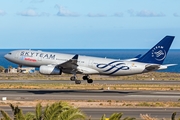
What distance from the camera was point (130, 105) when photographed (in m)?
38.3

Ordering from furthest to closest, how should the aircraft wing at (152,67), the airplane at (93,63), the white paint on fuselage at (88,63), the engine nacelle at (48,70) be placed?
1. the white paint on fuselage at (88,63)
2. the airplane at (93,63)
3. the engine nacelle at (48,70)
4. the aircraft wing at (152,67)

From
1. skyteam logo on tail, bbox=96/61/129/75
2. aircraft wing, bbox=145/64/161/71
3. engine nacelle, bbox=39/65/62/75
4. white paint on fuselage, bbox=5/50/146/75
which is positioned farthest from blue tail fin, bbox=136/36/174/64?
engine nacelle, bbox=39/65/62/75

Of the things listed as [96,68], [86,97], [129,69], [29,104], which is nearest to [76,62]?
[96,68]

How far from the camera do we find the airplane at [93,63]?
179 feet

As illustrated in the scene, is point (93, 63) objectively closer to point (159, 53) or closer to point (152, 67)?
point (152, 67)

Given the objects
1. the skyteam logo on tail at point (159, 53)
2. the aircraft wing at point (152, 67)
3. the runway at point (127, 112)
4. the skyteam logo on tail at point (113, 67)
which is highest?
the skyteam logo on tail at point (159, 53)

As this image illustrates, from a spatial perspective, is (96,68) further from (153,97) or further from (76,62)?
(153,97)

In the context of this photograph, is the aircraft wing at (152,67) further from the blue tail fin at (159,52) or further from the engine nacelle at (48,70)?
the engine nacelle at (48,70)

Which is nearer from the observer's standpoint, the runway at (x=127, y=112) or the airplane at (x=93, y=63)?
the runway at (x=127, y=112)

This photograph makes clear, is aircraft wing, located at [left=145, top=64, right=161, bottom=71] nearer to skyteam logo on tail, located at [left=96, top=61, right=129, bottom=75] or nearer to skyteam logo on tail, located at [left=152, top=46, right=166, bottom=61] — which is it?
skyteam logo on tail, located at [left=152, top=46, right=166, bottom=61]

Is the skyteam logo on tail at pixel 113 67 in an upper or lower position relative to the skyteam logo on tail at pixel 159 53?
lower

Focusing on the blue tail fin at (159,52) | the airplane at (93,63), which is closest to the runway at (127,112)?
the airplane at (93,63)

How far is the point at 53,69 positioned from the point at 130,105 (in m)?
17.6

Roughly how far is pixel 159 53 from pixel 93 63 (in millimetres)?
8027
